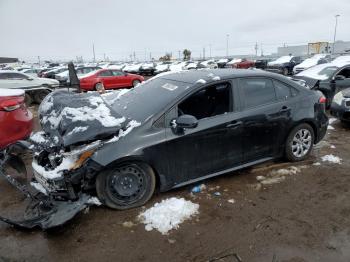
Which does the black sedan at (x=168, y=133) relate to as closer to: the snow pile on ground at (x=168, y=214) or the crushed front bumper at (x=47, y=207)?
the crushed front bumper at (x=47, y=207)

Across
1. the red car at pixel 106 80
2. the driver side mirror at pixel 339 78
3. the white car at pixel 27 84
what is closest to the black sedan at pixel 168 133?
the driver side mirror at pixel 339 78

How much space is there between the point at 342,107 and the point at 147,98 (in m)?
4.97

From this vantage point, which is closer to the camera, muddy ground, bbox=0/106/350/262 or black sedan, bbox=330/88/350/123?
muddy ground, bbox=0/106/350/262

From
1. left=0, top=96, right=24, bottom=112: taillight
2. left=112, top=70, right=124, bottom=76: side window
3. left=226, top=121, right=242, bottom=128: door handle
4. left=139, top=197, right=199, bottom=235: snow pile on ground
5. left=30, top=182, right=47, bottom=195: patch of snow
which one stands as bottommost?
left=139, top=197, right=199, bottom=235: snow pile on ground

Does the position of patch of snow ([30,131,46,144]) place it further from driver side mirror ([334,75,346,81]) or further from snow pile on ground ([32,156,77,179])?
driver side mirror ([334,75,346,81])

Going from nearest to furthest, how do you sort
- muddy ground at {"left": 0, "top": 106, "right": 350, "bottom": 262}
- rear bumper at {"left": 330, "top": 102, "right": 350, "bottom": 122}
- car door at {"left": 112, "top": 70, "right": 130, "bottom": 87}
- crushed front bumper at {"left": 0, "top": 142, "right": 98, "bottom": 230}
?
muddy ground at {"left": 0, "top": 106, "right": 350, "bottom": 262}
crushed front bumper at {"left": 0, "top": 142, "right": 98, "bottom": 230}
rear bumper at {"left": 330, "top": 102, "right": 350, "bottom": 122}
car door at {"left": 112, "top": 70, "right": 130, "bottom": 87}

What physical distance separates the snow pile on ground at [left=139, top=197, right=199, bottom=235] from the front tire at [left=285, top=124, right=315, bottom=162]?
1.95 m

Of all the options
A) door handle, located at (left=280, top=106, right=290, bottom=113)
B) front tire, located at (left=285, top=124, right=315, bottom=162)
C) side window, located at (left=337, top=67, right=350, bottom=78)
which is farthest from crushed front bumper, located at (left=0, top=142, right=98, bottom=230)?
side window, located at (left=337, top=67, right=350, bottom=78)

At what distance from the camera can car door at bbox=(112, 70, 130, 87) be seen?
59.9 ft

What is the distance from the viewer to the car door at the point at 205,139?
3975mm

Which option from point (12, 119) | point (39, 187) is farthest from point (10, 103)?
point (39, 187)

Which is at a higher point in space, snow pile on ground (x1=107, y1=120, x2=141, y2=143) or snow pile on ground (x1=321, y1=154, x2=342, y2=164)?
snow pile on ground (x1=107, y1=120, x2=141, y2=143)

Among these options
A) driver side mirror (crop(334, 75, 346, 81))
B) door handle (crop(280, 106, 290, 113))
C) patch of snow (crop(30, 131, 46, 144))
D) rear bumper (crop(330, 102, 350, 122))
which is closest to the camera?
patch of snow (crop(30, 131, 46, 144))

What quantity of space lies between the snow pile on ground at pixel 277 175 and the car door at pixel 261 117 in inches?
10.9
